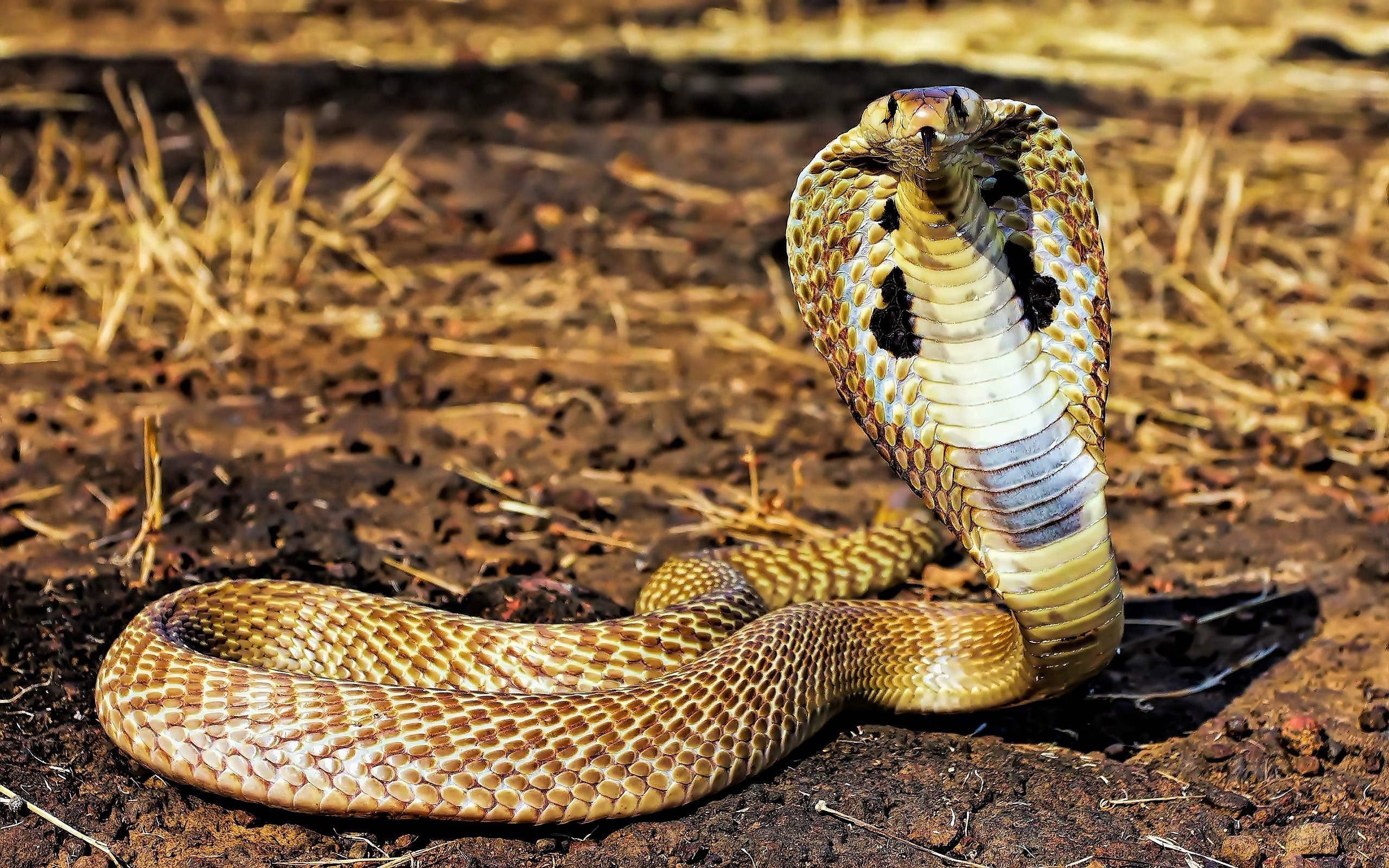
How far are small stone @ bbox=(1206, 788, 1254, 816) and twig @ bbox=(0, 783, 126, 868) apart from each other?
2.67 m

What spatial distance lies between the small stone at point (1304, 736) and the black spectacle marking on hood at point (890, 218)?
1.85m

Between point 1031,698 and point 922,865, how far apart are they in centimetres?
72

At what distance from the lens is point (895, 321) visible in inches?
142

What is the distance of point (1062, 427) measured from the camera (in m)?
3.54

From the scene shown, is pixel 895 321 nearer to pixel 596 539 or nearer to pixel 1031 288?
pixel 1031 288

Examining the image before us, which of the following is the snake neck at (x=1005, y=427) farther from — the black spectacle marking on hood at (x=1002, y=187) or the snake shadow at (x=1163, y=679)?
the snake shadow at (x=1163, y=679)

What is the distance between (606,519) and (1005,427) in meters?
2.23

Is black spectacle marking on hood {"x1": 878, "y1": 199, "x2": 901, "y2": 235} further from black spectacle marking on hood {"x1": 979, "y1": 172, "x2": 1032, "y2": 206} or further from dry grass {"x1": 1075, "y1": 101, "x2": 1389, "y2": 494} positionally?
dry grass {"x1": 1075, "y1": 101, "x2": 1389, "y2": 494}

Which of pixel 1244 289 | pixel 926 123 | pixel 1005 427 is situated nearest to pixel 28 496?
pixel 1005 427

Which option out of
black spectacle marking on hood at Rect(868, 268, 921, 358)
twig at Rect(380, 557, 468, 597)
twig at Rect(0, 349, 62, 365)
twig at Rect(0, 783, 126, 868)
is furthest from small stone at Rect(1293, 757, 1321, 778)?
twig at Rect(0, 349, 62, 365)

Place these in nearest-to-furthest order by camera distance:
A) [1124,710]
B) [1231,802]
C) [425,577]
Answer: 1. [1231,802]
2. [1124,710]
3. [425,577]

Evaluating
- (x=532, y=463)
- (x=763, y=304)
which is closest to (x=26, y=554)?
(x=532, y=463)

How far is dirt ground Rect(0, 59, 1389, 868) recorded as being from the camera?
3.62 m

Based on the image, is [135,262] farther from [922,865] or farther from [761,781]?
[922,865]
